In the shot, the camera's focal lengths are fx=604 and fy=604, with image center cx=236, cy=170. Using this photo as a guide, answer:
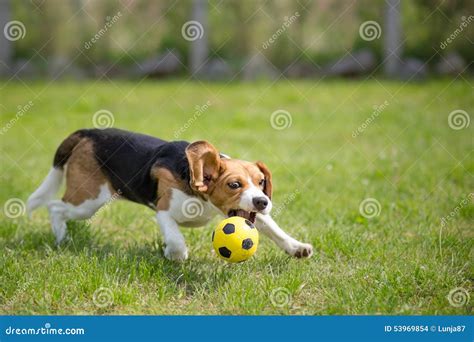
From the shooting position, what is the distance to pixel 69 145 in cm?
539

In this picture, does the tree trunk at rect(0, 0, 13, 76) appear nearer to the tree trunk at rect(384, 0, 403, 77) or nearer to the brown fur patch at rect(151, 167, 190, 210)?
the tree trunk at rect(384, 0, 403, 77)

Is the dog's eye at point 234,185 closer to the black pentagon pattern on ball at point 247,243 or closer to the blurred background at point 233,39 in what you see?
the black pentagon pattern on ball at point 247,243

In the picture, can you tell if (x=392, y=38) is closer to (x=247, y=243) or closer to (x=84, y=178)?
(x=84, y=178)

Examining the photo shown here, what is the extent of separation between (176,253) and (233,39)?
34.7 feet

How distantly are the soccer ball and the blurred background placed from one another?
10.3 m

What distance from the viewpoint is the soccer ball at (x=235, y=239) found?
4.04 metres

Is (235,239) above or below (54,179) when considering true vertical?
above

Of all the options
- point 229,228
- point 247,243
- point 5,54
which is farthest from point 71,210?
point 5,54

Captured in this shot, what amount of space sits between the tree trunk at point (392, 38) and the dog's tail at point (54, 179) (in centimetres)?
1040

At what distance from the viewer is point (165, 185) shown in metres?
4.64

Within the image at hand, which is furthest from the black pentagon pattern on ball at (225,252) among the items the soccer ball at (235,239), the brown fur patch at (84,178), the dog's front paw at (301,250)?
the brown fur patch at (84,178)

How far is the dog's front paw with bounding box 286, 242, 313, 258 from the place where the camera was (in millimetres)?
4699

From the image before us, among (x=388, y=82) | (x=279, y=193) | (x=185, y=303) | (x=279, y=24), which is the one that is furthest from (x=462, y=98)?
(x=185, y=303)

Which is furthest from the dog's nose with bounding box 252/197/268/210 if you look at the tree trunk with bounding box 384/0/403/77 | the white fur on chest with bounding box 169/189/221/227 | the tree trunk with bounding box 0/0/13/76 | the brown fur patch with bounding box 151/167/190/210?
the tree trunk with bounding box 0/0/13/76
